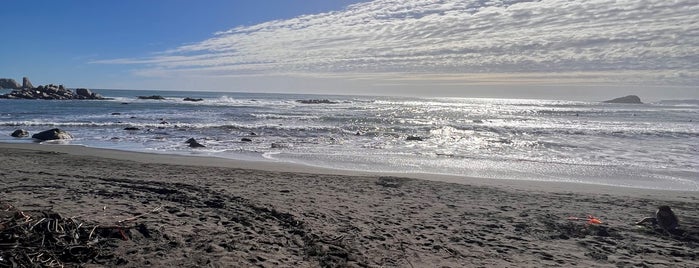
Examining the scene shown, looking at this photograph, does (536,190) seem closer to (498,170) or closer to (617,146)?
(498,170)

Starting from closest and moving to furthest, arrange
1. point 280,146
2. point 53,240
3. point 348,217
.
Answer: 1. point 53,240
2. point 348,217
3. point 280,146

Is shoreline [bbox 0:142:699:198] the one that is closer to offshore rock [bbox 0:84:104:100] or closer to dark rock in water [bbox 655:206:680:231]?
dark rock in water [bbox 655:206:680:231]

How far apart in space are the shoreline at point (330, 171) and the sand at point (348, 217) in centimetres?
12

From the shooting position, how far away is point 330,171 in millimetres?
11438

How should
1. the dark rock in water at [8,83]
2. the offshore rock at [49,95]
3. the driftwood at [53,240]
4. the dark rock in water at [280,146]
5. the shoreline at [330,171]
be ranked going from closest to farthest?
the driftwood at [53,240]
the shoreline at [330,171]
the dark rock in water at [280,146]
the offshore rock at [49,95]
the dark rock in water at [8,83]

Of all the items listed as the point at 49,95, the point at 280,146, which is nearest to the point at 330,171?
the point at 280,146

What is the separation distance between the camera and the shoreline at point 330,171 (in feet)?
31.1

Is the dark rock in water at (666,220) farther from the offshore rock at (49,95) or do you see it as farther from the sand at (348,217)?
the offshore rock at (49,95)

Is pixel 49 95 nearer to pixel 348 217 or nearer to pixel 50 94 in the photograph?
pixel 50 94

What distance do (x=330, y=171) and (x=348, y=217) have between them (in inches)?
191

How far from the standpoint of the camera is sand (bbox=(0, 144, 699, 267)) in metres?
5.04

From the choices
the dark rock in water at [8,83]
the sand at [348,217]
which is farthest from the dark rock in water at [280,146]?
the dark rock in water at [8,83]

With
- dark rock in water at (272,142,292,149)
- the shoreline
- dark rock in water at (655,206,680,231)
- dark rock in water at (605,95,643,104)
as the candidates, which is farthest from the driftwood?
dark rock in water at (605,95,643,104)

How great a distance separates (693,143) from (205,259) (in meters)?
22.9
